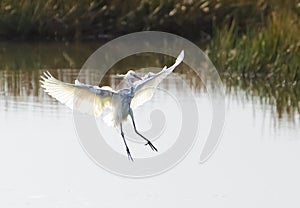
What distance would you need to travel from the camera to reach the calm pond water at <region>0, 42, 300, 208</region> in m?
7.82

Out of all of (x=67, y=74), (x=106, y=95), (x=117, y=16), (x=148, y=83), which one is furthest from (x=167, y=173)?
(x=117, y=16)

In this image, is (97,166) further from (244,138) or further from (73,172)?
(244,138)

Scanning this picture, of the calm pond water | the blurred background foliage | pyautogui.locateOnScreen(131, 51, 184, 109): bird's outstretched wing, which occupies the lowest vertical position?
the calm pond water

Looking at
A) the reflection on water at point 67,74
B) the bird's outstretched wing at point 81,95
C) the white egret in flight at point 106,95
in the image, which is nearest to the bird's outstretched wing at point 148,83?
the white egret in flight at point 106,95

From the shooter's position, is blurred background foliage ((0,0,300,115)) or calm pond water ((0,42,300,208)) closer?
calm pond water ((0,42,300,208))

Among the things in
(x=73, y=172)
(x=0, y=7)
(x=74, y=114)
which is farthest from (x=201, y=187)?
(x=0, y=7)

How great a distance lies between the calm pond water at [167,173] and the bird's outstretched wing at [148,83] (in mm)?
539

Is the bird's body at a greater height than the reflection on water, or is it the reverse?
the reflection on water

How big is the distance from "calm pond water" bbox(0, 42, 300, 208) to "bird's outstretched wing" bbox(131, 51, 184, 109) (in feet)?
1.77

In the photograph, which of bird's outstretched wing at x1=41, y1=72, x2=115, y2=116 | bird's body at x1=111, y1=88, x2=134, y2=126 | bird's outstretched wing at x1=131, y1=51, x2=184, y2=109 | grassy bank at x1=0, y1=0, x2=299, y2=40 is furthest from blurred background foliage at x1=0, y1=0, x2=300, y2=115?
bird's body at x1=111, y1=88, x2=134, y2=126

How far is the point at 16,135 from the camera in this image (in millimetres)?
9594

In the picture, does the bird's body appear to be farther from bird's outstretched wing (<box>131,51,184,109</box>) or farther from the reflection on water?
the reflection on water

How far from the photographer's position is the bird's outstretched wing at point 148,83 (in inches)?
308

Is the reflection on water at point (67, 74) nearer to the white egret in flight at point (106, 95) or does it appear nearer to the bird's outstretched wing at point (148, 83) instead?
the bird's outstretched wing at point (148, 83)
